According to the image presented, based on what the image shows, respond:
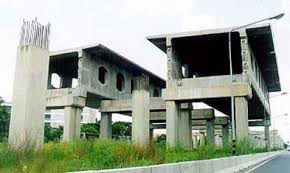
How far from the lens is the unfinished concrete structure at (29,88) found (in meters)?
16.4

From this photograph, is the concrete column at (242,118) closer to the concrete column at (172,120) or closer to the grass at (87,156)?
the concrete column at (172,120)

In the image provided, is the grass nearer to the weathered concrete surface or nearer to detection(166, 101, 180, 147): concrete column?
the weathered concrete surface

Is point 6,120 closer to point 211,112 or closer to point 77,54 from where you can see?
point 77,54

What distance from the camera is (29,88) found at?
16.7m

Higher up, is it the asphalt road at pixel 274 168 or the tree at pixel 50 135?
the tree at pixel 50 135

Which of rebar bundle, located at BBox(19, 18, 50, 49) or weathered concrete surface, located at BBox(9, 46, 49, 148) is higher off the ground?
rebar bundle, located at BBox(19, 18, 50, 49)

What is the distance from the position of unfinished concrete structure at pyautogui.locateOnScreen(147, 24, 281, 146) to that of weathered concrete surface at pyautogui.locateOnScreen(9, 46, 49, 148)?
52.5ft

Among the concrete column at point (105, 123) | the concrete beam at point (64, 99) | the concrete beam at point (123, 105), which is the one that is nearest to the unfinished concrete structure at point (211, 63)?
the concrete beam at point (123, 105)

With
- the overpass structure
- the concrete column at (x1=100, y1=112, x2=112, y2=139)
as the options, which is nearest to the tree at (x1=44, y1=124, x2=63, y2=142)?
the overpass structure

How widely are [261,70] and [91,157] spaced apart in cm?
4411

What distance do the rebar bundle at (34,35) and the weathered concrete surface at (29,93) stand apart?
1.70 ft

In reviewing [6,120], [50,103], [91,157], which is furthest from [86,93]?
[91,157]

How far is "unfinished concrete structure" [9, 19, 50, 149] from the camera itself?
16.4 meters

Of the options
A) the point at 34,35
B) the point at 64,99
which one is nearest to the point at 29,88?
the point at 34,35
